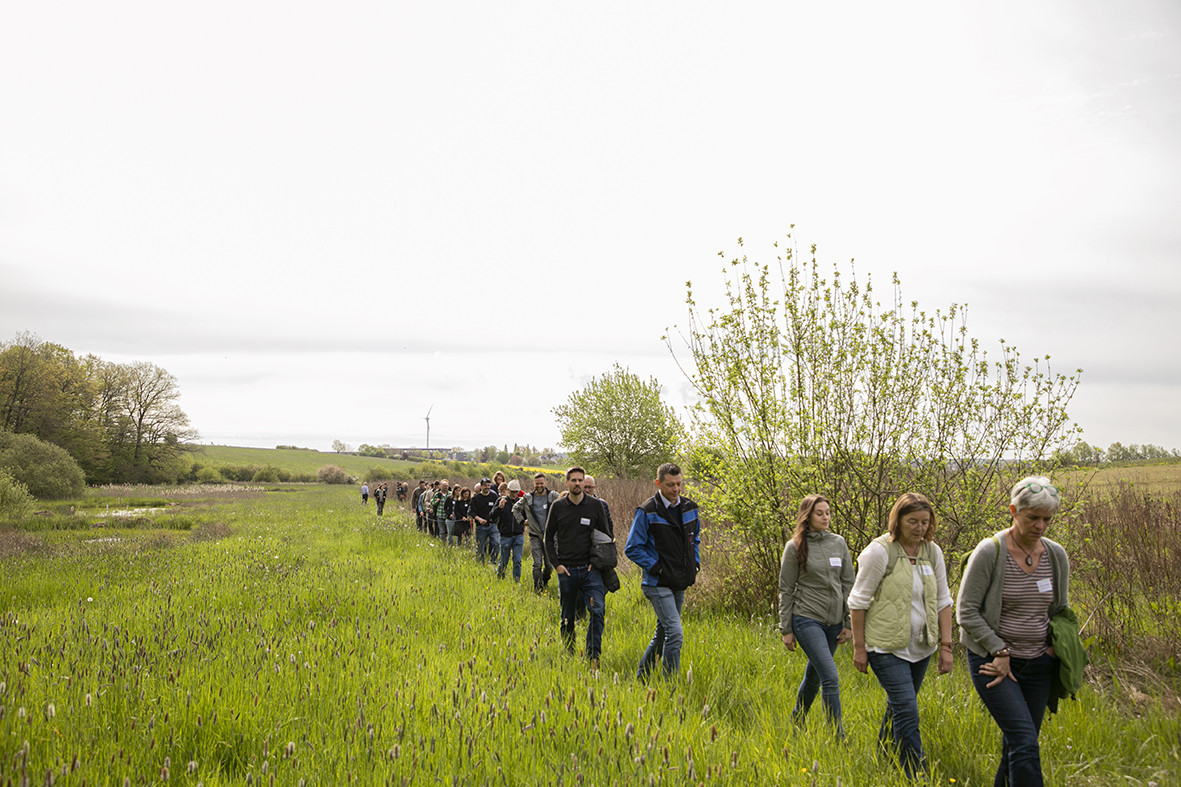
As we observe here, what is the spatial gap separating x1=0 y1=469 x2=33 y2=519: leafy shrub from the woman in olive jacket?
1243 inches

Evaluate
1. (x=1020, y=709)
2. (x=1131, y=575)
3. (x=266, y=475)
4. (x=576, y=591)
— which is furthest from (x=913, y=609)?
(x=266, y=475)

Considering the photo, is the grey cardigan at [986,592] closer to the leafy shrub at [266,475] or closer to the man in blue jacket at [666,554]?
the man in blue jacket at [666,554]

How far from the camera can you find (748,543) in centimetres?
913

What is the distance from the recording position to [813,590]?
4.76 metres

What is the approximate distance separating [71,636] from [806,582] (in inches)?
273

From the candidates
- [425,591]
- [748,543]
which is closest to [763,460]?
[748,543]

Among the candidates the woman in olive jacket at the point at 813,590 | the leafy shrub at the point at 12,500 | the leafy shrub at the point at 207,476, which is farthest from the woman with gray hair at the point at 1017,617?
the leafy shrub at the point at 207,476

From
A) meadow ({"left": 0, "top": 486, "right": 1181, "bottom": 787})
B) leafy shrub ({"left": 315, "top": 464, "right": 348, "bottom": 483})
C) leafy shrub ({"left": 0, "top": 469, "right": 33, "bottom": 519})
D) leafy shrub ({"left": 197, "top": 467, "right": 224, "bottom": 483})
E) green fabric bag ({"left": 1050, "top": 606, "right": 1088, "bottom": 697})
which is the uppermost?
green fabric bag ({"left": 1050, "top": 606, "right": 1088, "bottom": 697})

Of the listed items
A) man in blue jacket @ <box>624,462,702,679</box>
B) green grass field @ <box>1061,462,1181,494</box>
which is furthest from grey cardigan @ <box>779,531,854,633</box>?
green grass field @ <box>1061,462,1181,494</box>

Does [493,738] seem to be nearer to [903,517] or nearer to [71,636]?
[903,517]

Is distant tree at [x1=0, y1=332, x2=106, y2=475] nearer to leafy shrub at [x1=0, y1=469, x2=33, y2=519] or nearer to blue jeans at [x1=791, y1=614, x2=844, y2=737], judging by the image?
leafy shrub at [x1=0, y1=469, x2=33, y2=519]

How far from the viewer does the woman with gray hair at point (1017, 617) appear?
3.35 metres

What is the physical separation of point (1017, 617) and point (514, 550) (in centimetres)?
952

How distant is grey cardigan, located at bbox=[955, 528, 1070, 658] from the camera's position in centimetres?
345
